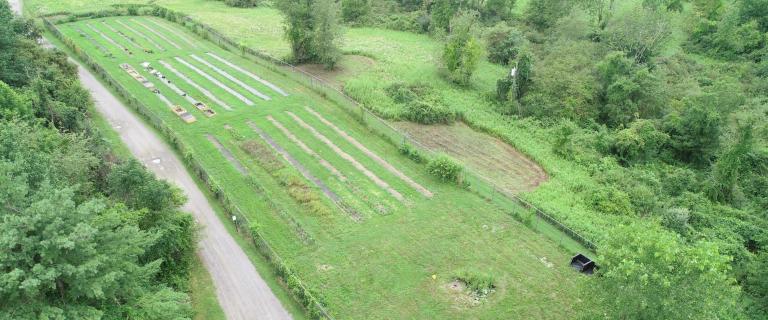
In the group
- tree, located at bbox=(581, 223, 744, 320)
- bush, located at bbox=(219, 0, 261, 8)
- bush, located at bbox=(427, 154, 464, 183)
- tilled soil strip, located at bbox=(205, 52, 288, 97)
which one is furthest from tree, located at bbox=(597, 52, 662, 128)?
bush, located at bbox=(219, 0, 261, 8)

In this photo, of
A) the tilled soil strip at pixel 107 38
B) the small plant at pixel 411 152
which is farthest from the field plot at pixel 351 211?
the tilled soil strip at pixel 107 38

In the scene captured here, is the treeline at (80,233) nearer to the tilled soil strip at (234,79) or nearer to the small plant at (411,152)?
the tilled soil strip at (234,79)

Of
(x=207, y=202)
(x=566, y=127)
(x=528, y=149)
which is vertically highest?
(x=566, y=127)

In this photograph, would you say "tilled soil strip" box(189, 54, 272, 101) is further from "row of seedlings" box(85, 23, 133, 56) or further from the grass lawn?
the grass lawn

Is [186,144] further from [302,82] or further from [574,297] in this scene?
[574,297]

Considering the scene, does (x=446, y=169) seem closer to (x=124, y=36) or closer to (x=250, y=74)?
(x=250, y=74)

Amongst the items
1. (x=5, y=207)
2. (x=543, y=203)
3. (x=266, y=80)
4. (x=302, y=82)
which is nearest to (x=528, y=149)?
(x=543, y=203)
